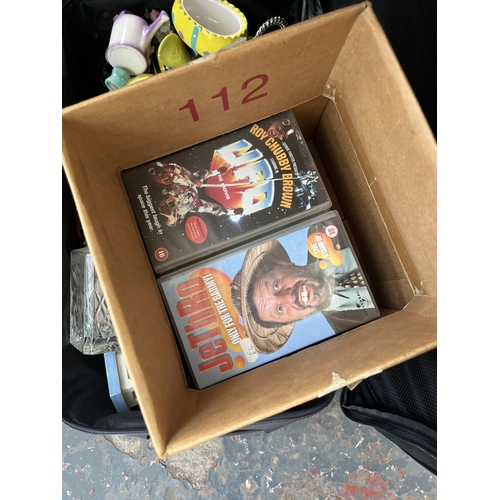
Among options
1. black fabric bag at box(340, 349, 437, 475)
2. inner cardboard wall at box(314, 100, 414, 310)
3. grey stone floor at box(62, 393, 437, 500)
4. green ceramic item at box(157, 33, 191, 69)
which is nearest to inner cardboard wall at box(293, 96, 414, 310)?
inner cardboard wall at box(314, 100, 414, 310)

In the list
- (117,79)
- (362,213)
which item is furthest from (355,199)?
(117,79)

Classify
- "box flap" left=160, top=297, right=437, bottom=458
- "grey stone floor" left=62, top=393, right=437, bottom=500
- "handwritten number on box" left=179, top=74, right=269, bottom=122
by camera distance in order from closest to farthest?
"box flap" left=160, top=297, right=437, bottom=458 < "handwritten number on box" left=179, top=74, right=269, bottom=122 < "grey stone floor" left=62, top=393, right=437, bottom=500

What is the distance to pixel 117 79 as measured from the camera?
0.69 metres

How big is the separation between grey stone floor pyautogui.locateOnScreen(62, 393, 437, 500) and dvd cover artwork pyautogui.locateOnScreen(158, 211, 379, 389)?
492 millimetres

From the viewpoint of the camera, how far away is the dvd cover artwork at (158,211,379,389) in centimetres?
67

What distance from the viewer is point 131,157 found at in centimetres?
68

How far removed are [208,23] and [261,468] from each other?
3.41ft

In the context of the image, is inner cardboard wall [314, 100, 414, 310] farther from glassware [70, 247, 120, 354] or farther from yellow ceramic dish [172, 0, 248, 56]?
glassware [70, 247, 120, 354]

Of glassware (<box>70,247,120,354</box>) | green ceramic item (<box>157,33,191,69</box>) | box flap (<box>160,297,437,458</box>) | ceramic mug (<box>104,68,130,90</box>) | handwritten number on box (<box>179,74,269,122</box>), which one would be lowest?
box flap (<box>160,297,437,458</box>)

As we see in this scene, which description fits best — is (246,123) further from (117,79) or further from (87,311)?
(87,311)

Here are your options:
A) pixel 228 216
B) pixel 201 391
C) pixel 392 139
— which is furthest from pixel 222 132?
pixel 201 391
